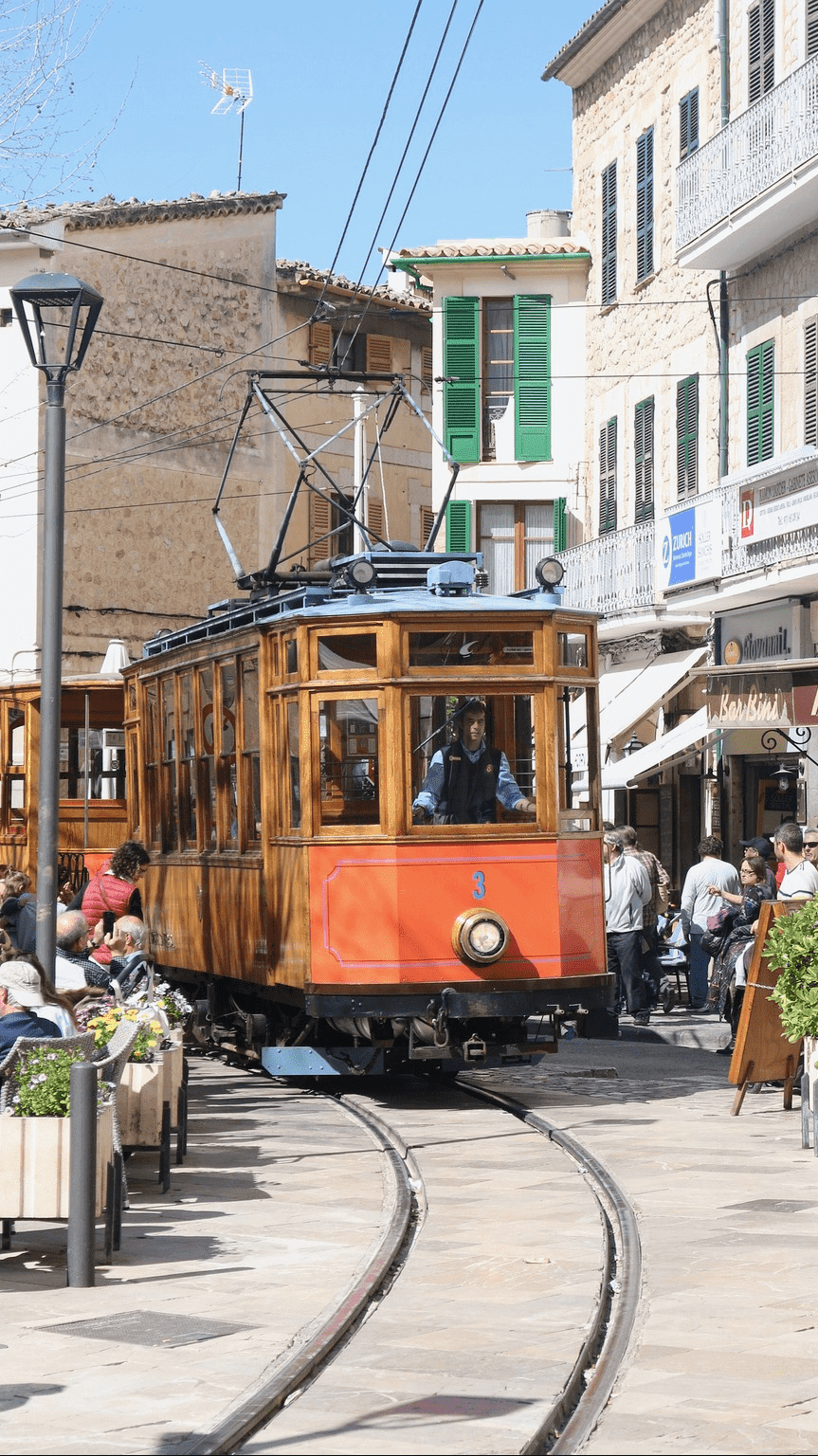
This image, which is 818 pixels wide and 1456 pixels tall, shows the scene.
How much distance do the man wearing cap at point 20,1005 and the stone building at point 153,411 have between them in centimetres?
2411

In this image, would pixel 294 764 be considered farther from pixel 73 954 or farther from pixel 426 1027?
pixel 73 954

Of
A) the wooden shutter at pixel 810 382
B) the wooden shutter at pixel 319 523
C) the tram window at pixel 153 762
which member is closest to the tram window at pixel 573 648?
the tram window at pixel 153 762

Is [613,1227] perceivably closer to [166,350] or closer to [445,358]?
[445,358]

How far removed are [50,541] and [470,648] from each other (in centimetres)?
294

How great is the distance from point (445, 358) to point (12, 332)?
695 cm

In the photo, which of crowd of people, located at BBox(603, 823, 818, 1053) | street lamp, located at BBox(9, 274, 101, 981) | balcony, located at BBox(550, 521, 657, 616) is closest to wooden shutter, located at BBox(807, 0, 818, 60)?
balcony, located at BBox(550, 521, 657, 616)

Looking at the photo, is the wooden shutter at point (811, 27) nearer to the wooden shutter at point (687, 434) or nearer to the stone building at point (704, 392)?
the stone building at point (704, 392)

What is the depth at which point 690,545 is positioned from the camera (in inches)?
952

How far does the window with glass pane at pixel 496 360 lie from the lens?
3197cm

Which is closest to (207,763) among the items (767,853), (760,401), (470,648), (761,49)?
(470,648)

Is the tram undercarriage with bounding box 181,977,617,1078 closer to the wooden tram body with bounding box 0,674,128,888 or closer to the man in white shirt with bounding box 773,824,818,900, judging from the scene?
the man in white shirt with bounding box 773,824,818,900

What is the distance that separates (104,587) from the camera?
34.8 meters

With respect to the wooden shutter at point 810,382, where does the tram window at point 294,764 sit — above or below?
below

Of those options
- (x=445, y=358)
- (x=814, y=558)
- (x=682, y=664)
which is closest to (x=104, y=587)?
(x=445, y=358)
